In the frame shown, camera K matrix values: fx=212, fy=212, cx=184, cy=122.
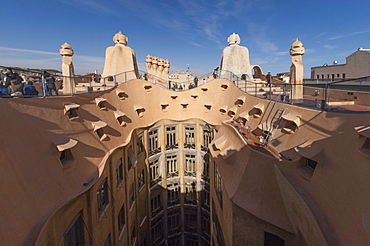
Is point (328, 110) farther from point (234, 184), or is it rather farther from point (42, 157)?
point (42, 157)

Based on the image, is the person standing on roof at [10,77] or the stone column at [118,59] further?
the stone column at [118,59]

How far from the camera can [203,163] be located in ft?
80.7

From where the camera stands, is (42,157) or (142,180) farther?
(142,180)

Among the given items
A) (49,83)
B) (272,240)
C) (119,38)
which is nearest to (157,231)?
(272,240)

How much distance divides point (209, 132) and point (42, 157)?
1673cm

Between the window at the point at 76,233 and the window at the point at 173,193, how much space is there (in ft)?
53.2

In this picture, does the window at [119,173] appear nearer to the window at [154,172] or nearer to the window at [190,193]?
the window at [154,172]

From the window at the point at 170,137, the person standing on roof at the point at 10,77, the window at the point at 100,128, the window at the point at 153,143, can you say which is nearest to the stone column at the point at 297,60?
the window at the point at 100,128

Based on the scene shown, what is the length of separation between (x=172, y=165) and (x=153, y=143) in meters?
4.13

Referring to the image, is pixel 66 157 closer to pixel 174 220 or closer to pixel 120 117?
pixel 120 117

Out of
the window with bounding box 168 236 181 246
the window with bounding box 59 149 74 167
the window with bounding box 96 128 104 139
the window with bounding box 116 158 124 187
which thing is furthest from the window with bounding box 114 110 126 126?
the window with bounding box 168 236 181 246

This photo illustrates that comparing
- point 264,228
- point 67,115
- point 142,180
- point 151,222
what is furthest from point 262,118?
point 151,222

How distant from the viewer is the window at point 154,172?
2298cm

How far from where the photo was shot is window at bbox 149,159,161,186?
2298 cm
